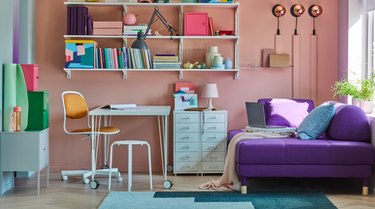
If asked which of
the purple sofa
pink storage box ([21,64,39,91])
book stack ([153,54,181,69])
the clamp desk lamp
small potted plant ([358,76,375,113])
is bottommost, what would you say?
the purple sofa

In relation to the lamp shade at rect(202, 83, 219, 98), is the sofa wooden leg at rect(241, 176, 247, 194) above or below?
below

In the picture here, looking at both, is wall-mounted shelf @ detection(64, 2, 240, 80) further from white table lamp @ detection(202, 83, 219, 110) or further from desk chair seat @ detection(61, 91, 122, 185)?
desk chair seat @ detection(61, 91, 122, 185)

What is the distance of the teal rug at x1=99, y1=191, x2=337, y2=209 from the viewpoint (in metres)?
4.99

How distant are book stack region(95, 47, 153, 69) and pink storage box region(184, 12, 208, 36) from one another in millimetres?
533

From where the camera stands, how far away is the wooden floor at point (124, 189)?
5176 mm

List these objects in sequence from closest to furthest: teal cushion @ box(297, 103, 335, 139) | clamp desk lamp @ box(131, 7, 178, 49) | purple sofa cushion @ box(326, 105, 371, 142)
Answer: purple sofa cushion @ box(326, 105, 371, 142) < teal cushion @ box(297, 103, 335, 139) < clamp desk lamp @ box(131, 7, 178, 49)

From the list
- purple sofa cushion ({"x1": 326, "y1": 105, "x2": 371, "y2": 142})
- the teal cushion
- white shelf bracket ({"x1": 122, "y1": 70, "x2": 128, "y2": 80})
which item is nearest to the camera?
purple sofa cushion ({"x1": 326, "y1": 105, "x2": 371, "y2": 142})

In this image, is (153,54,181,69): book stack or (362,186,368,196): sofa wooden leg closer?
(362,186,368,196): sofa wooden leg

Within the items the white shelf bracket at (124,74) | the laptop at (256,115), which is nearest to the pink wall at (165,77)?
the white shelf bracket at (124,74)

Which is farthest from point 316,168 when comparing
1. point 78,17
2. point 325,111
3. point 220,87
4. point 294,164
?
point 78,17

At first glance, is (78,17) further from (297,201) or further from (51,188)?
(297,201)

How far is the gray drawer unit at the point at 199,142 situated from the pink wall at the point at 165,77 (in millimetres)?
455

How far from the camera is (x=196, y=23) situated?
22.7ft

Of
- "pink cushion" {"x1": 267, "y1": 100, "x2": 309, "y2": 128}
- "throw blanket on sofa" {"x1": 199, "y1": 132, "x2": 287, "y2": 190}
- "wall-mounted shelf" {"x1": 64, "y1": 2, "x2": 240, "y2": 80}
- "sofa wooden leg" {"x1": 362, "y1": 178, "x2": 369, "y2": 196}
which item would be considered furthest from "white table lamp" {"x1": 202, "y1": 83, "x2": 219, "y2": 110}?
"sofa wooden leg" {"x1": 362, "y1": 178, "x2": 369, "y2": 196}
